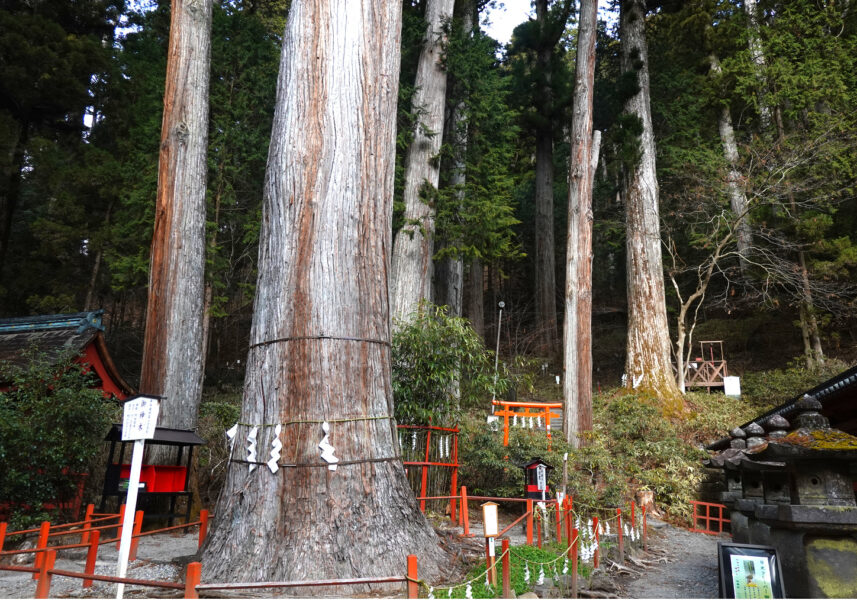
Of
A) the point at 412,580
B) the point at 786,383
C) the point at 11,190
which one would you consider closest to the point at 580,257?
the point at 786,383

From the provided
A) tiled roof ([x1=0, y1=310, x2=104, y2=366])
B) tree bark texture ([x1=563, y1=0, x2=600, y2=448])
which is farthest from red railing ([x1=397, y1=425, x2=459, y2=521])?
tiled roof ([x1=0, y1=310, x2=104, y2=366])

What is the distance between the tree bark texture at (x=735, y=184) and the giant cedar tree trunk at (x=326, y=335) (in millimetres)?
11180

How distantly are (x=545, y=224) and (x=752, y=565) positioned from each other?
1563 centimetres

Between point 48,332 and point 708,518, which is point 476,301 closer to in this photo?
point 708,518

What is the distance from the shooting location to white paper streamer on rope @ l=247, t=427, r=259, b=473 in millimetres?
4090

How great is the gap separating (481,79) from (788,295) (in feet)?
32.7

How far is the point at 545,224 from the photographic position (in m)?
18.7

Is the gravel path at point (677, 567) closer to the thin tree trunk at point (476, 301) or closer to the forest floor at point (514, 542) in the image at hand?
the forest floor at point (514, 542)

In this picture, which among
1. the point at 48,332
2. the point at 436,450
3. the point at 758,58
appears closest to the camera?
the point at 436,450

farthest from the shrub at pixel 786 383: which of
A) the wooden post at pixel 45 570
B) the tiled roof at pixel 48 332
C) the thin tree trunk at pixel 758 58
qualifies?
the tiled roof at pixel 48 332

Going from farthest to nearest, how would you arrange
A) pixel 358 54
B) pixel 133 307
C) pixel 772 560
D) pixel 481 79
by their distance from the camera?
pixel 133 307 < pixel 481 79 < pixel 358 54 < pixel 772 560

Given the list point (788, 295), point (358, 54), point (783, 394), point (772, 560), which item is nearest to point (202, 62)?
point (358, 54)

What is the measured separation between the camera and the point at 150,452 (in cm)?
763

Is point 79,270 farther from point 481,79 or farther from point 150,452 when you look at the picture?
point 481,79
